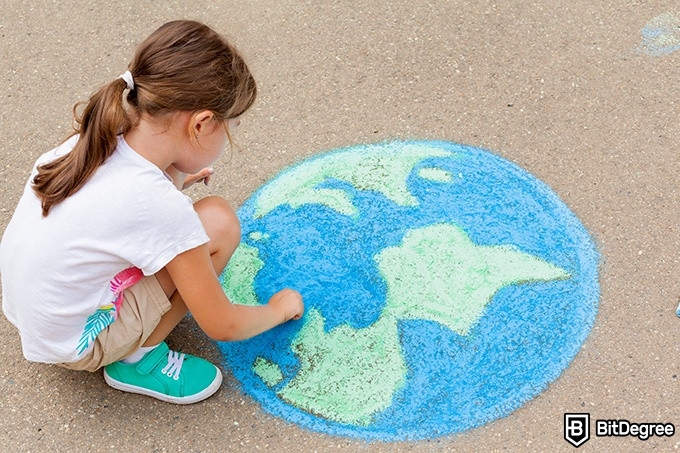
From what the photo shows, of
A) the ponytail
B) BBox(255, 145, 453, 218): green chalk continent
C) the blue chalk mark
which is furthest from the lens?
the blue chalk mark

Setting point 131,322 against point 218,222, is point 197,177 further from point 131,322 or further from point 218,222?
point 131,322

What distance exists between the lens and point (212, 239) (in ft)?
7.00

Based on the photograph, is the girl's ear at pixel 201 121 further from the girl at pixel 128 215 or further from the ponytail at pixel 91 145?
the ponytail at pixel 91 145

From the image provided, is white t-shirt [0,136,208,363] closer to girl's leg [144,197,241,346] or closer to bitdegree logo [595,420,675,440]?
girl's leg [144,197,241,346]

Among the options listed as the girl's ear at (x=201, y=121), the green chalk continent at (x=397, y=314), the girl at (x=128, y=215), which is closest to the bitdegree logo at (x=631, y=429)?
the green chalk continent at (x=397, y=314)

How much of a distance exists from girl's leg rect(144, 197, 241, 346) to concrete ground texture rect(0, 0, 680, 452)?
19cm

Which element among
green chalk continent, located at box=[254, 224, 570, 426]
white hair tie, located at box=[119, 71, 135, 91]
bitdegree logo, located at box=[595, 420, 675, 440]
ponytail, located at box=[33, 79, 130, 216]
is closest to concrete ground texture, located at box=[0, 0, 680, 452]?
bitdegree logo, located at box=[595, 420, 675, 440]

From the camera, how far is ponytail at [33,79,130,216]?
5.87ft

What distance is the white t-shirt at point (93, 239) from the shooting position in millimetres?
1816

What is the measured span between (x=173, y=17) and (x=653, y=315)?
238 cm

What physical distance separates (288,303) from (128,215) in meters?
0.65

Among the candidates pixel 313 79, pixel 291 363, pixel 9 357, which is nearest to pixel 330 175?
pixel 313 79

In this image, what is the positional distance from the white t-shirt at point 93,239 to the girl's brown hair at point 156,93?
4cm

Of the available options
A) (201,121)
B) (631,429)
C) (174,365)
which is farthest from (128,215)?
(631,429)
